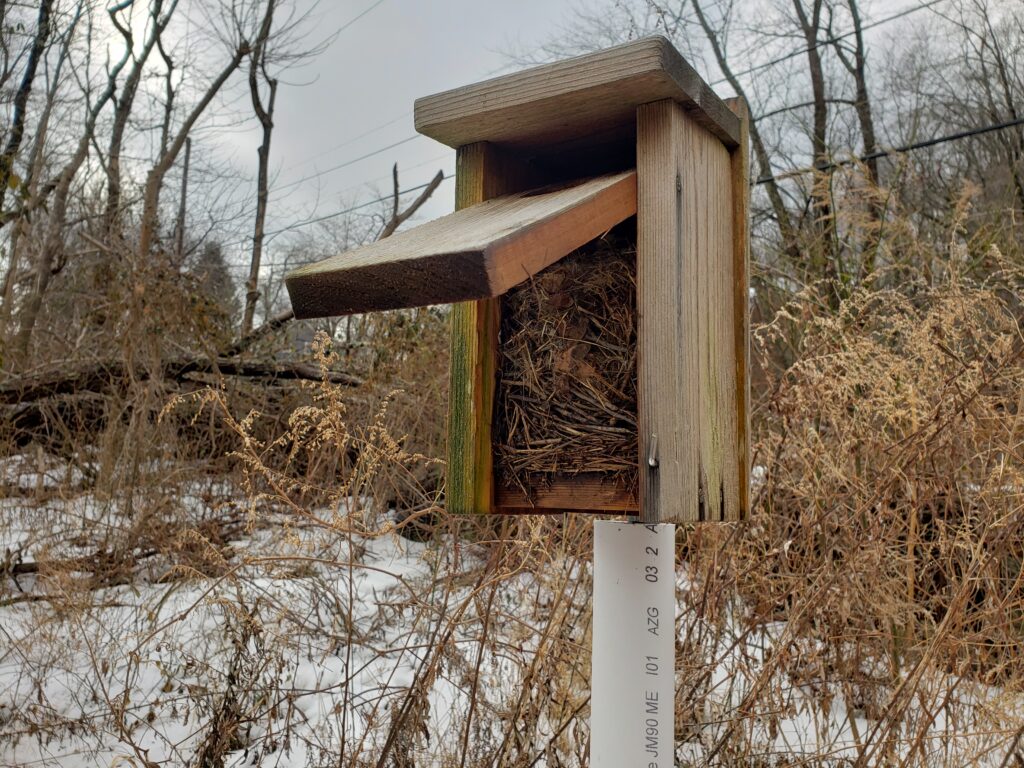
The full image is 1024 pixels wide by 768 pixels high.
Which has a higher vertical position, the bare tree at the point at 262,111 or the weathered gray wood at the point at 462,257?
the bare tree at the point at 262,111

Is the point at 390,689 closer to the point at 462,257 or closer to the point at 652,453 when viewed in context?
the point at 652,453

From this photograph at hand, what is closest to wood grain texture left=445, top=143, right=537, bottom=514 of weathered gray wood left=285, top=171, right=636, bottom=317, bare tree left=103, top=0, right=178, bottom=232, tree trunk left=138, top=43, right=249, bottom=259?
weathered gray wood left=285, top=171, right=636, bottom=317

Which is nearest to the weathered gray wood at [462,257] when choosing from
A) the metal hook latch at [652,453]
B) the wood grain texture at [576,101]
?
the wood grain texture at [576,101]

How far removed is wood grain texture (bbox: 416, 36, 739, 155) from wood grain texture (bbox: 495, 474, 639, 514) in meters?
0.59

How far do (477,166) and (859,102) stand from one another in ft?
34.3

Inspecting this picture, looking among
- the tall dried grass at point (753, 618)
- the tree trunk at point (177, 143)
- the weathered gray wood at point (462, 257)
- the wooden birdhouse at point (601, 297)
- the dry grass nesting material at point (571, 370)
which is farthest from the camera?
the tree trunk at point (177, 143)

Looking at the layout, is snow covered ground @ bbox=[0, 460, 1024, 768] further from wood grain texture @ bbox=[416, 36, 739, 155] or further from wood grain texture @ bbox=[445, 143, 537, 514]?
wood grain texture @ bbox=[416, 36, 739, 155]

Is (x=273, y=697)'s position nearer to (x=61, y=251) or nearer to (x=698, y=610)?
(x=698, y=610)

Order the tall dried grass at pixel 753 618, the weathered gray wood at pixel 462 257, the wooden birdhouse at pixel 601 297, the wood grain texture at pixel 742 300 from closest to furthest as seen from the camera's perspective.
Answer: the weathered gray wood at pixel 462 257
the wooden birdhouse at pixel 601 297
the wood grain texture at pixel 742 300
the tall dried grass at pixel 753 618

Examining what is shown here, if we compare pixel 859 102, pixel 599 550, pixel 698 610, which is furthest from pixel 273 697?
pixel 859 102

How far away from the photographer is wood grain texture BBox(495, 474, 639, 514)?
1248mm

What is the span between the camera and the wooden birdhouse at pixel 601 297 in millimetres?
1164

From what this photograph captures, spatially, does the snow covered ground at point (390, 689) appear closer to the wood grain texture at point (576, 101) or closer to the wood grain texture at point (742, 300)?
the wood grain texture at point (742, 300)

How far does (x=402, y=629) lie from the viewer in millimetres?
3195
